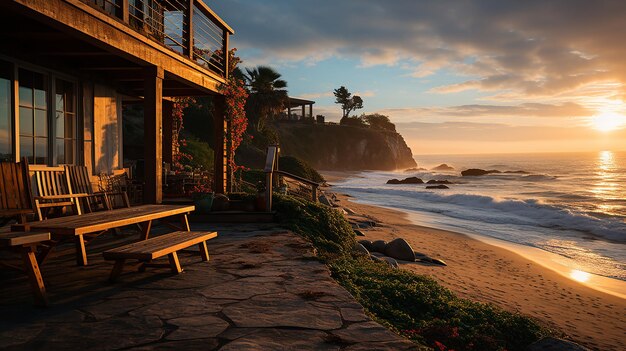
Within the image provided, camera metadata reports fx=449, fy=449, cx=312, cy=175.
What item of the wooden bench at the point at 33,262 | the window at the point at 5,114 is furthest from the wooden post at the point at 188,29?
the wooden bench at the point at 33,262

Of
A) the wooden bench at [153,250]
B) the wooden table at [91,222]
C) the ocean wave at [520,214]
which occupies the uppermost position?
the wooden table at [91,222]

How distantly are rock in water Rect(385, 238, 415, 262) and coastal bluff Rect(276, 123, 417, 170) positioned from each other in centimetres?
4467

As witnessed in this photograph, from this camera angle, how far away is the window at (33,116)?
751 centimetres

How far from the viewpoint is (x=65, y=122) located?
8586mm

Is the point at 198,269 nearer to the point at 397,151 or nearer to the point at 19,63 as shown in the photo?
the point at 19,63

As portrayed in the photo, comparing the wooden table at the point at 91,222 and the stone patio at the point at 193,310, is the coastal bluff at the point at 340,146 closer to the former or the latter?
the wooden table at the point at 91,222

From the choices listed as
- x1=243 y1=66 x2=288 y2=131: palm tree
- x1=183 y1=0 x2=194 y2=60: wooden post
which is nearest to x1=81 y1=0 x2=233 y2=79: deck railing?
x1=183 y1=0 x2=194 y2=60: wooden post

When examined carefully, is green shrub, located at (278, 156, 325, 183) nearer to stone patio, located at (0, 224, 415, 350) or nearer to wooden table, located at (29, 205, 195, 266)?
wooden table, located at (29, 205, 195, 266)

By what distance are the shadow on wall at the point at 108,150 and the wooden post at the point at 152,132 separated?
7.98 feet

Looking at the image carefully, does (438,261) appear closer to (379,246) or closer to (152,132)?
(379,246)

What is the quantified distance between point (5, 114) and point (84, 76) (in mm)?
2223

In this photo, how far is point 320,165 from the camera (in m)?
64.2

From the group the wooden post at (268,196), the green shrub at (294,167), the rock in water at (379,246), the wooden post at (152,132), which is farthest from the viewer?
the green shrub at (294,167)

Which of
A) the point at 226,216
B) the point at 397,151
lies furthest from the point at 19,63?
the point at 397,151
